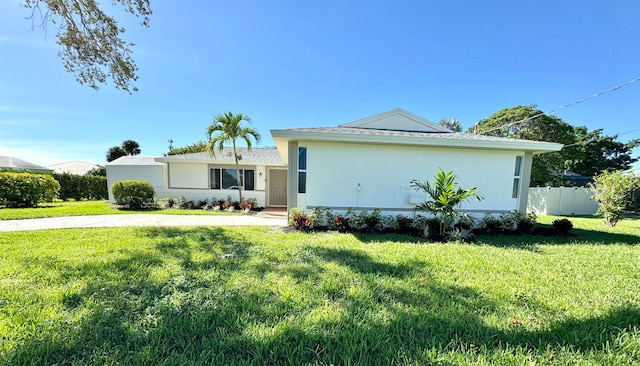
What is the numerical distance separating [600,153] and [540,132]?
15.3 metres

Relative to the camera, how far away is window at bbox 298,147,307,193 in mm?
7512

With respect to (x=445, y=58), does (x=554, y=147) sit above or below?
below

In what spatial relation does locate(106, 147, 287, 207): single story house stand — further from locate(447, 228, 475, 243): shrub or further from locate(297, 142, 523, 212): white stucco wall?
locate(447, 228, 475, 243): shrub

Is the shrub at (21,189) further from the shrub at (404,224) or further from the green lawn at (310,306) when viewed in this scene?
the shrub at (404,224)

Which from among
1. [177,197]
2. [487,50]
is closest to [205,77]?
[177,197]

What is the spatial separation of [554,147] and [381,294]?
8.43 meters

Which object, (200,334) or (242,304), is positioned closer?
(200,334)

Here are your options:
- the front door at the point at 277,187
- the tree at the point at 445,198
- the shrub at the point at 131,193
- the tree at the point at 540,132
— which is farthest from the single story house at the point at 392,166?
the tree at the point at 540,132

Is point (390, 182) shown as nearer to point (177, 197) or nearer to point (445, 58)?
point (445, 58)

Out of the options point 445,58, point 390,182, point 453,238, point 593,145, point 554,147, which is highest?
point 445,58

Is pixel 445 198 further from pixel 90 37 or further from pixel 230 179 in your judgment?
pixel 230 179

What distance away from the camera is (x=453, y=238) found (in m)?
6.67

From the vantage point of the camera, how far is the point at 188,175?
1395 cm

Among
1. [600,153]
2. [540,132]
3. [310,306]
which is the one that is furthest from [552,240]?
[600,153]
